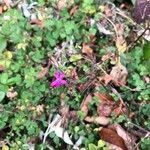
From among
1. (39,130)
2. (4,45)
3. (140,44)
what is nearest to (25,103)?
(39,130)

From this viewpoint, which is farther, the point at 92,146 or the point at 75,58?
the point at 75,58

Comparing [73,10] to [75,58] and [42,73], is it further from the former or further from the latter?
[42,73]

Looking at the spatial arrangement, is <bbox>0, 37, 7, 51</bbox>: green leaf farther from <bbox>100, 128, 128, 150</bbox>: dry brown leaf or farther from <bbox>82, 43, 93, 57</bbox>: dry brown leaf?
<bbox>100, 128, 128, 150</bbox>: dry brown leaf

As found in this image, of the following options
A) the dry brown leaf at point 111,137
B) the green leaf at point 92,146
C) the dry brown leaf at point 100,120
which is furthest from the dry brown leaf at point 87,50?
the green leaf at point 92,146

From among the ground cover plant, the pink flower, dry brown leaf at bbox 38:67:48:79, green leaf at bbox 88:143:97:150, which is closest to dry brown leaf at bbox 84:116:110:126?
the ground cover plant

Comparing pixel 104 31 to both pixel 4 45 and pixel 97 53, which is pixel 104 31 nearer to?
pixel 97 53

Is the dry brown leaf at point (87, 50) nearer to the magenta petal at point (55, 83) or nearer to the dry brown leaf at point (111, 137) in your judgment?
the magenta petal at point (55, 83)

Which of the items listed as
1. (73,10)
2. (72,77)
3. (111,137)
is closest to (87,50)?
(72,77)
